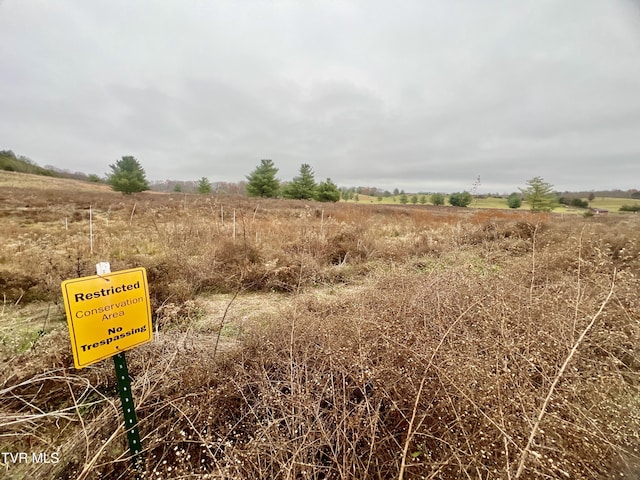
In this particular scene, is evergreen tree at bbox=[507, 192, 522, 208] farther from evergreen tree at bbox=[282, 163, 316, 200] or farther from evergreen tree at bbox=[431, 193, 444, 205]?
evergreen tree at bbox=[282, 163, 316, 200]

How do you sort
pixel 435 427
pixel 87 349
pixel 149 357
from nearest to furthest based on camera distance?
pixel 87 349
pixel 435 427
pixel 149 357

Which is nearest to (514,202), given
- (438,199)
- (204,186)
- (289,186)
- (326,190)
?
(438,199)

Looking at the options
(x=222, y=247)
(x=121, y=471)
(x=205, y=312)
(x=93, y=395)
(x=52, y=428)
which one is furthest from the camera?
(x=222, y=247)

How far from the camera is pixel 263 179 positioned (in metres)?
29.7

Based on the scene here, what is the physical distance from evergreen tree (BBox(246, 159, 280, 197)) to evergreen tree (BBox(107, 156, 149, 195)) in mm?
11598

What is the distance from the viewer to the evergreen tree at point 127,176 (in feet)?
85.8

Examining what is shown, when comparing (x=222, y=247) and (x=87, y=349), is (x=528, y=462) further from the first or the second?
(x=222, y=247)

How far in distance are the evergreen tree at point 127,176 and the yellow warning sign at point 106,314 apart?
31.7 m

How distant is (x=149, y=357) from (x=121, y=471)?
88 cm

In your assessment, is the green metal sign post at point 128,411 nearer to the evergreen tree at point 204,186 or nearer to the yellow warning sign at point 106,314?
the yellow warning sign at point 106,314

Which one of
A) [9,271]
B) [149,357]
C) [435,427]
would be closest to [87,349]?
[149,357]

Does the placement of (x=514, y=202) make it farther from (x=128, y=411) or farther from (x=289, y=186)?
(x=128, y=411)

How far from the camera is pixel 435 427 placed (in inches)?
62.9

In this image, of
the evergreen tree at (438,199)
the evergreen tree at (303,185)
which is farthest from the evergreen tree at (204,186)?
the evergreen tree at (438,199)
